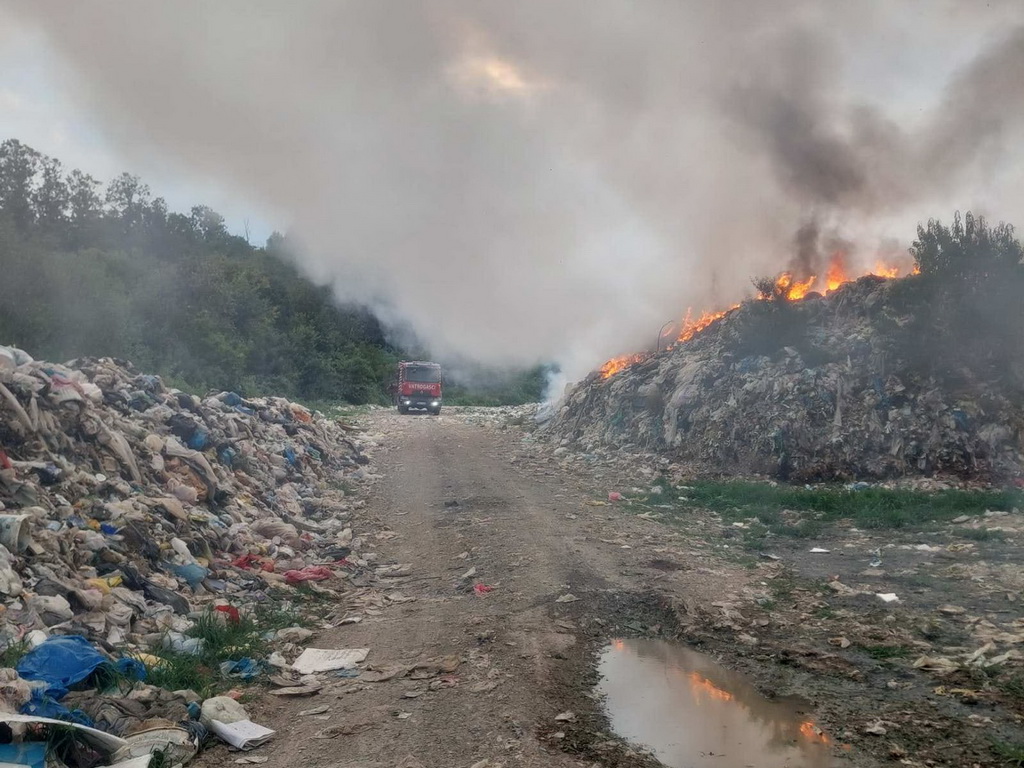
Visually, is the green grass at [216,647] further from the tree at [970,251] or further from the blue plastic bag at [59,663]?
the tree at [970,251]

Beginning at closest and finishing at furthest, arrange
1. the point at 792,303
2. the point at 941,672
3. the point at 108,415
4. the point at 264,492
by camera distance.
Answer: the point at 941,672 → the point at 108,415 → the point at 264,492 → the point at 792,303

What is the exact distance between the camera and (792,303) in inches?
630

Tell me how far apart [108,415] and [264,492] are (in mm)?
2453

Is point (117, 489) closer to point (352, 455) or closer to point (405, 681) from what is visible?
point (405, 681)

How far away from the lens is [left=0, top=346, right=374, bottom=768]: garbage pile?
4152 mm

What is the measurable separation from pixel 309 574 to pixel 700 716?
15.2 feet

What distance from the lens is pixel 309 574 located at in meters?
7.65

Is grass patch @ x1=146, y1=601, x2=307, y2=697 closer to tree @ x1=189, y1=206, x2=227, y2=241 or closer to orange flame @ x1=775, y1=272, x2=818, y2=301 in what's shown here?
orange flame @ x1=775, y1=272, x2=818, y2=301

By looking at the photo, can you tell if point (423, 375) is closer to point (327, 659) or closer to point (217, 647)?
point (217, 647)

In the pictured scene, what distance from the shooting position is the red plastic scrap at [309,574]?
746cm

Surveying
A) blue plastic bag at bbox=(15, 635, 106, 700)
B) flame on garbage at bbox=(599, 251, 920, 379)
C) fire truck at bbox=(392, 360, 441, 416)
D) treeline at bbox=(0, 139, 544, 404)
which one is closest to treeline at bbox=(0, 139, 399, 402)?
treeline at bbox=(0, 139, 544, 404)

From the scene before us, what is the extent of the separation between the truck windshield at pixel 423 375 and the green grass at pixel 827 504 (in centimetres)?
1826

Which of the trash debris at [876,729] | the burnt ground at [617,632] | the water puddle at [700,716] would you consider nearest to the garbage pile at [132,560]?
the burnt ground at [617,632]

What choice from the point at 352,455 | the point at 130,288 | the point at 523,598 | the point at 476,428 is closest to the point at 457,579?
the point at 523,598
